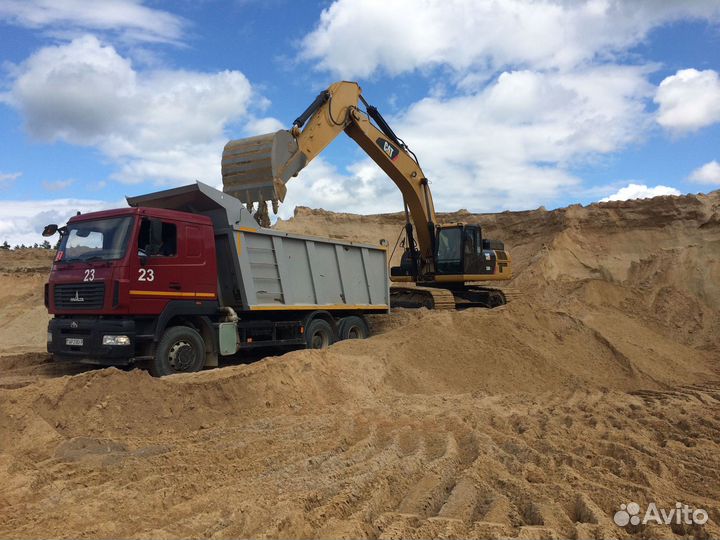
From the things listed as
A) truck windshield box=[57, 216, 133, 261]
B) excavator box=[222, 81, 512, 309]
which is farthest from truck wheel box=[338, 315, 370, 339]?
truck windshield box=[57, 216, 133, 261]

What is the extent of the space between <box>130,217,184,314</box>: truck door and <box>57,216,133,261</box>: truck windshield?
0.77 feet

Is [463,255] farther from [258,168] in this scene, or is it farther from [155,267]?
[155,267]

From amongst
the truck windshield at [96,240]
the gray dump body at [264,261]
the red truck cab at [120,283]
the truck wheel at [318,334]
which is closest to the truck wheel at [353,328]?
the gray dump body at [264,261]

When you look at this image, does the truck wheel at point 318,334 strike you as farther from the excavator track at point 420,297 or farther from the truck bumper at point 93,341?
the excavator track at point 420,297

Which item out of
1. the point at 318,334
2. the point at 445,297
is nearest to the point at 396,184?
the point at 445,297

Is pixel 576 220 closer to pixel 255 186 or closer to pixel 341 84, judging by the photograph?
pixel 341 84

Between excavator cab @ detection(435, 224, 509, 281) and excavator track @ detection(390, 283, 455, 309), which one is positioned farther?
excavator cab @ detection(435, 224, 509, 281)

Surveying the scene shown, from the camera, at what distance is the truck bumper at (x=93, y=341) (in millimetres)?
8164

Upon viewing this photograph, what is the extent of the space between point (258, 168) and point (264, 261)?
1.81m

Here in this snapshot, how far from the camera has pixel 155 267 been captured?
8.70 m

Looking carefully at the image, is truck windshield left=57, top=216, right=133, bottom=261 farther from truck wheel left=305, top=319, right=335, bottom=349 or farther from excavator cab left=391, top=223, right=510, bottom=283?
excavator cab left=391, top=223, right=510, bottom=283

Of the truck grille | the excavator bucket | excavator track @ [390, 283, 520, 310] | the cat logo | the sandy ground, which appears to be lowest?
the sandy ground

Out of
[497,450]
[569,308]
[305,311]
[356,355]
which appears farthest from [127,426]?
[569,308]

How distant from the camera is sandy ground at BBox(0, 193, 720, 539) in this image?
12.7ft
